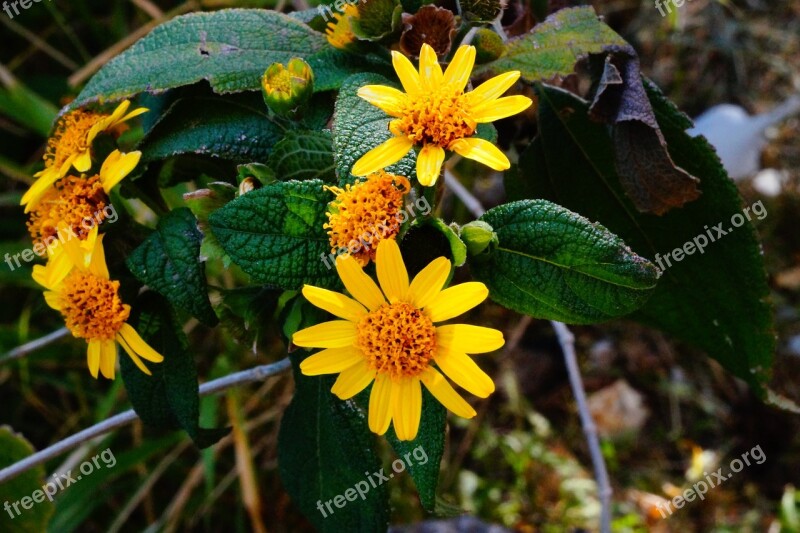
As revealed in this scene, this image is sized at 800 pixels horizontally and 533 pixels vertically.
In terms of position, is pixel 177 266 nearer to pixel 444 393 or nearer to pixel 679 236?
pixel 444 393

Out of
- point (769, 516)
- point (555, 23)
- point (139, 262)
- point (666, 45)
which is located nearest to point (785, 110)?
point (666, 45)

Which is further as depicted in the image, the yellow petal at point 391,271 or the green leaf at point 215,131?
the green leaf at point 215,131

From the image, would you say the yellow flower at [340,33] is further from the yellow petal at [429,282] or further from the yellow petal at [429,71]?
the yellow petal at [429,282]

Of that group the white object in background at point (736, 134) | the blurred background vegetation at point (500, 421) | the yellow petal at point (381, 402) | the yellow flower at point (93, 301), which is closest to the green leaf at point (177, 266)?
the yellow flower at point (93, 301)

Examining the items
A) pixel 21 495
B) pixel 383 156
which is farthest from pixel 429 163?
pixel 21 495

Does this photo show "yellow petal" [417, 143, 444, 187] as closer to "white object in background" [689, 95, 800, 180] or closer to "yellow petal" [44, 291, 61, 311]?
"yellow petal" [44, 291, 61, 311]

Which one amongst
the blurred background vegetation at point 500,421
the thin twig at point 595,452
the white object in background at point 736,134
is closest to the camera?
the thin twig at point 595,452
